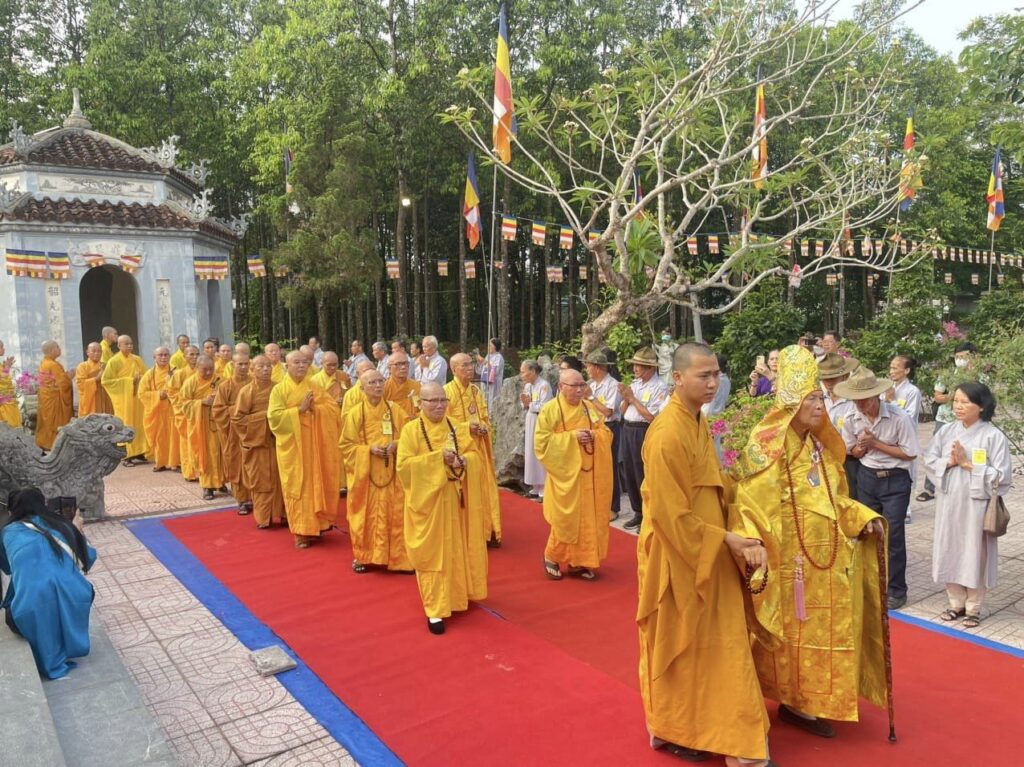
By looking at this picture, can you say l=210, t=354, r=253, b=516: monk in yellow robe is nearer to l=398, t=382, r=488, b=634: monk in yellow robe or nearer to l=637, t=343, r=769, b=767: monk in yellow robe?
l=398, t=382, r=488, b=634: monk in yellow robe

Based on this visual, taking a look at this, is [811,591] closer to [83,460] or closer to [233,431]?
[233,431]

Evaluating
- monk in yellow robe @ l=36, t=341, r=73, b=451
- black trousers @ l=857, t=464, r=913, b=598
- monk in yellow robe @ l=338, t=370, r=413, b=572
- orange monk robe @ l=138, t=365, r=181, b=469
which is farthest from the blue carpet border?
monk in yellow robe @ l=36, t=341, r=73, b=451

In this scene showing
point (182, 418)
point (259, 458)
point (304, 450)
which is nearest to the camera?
point (304, 450)

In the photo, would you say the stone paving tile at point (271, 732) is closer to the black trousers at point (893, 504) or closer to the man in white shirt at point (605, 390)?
the black trousers at point (893, 504)

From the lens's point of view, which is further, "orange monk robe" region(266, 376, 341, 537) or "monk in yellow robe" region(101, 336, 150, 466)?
"monk in yellow robe" region(101, 336, 150, 466)

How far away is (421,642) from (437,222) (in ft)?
79.5

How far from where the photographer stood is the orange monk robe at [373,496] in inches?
248

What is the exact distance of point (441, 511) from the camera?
5227 mm

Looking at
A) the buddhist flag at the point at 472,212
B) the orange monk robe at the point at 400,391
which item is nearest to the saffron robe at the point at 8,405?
the orange monk robe at the point at 400,391

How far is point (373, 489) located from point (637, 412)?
2780 millimetres

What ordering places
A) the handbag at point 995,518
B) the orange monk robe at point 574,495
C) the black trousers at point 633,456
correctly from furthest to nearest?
the black trousers at point 633,456 → the orange monk robe at point 574,495 → the handbag at point 995,518

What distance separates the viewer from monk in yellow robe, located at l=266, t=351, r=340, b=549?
23.2 feet

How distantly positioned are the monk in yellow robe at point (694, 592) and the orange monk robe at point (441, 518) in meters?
2.02

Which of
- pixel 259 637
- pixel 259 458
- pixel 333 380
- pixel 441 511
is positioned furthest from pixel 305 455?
pixel 441 511
